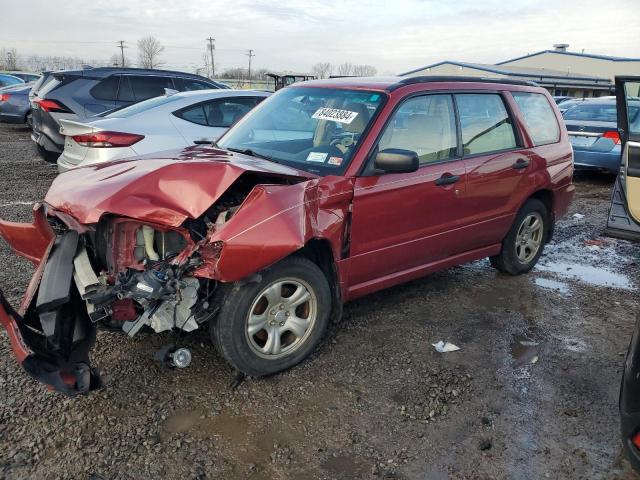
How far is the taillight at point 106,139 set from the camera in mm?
6039

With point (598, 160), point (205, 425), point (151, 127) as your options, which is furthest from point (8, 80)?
point (205, 425)

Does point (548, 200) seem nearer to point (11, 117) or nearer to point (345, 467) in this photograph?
point (345, 467)

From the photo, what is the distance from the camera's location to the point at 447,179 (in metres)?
4.11

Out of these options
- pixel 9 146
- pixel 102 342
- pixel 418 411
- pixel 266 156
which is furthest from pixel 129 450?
pixel 9 146

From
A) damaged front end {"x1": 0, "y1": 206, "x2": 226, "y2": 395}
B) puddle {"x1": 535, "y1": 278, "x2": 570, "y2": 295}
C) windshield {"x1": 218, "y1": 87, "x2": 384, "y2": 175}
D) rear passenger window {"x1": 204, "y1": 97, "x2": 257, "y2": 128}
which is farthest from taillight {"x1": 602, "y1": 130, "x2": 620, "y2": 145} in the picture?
damaged front end {"x1": 0, "y1": 206, "x2": 226, "y2": 395}

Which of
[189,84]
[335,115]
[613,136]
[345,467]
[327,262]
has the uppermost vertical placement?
[189,84]

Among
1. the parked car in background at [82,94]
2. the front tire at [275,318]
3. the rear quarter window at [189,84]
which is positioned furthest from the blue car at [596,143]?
the front tire at [275,318]

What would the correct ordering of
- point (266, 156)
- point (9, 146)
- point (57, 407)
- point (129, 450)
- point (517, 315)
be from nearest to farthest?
point (129, 450) → point (57, 407) → point (266, 156) → point (517, 315) → point (9, 146)

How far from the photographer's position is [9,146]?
42.5 ft

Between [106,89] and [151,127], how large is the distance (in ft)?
10.9

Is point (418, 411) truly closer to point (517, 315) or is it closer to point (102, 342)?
point (517, 315)

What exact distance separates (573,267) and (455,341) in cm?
259

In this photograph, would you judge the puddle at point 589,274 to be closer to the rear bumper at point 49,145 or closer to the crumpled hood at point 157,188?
the crumpled hood at point 157,188

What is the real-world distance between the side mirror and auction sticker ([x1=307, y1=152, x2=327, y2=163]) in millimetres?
383
